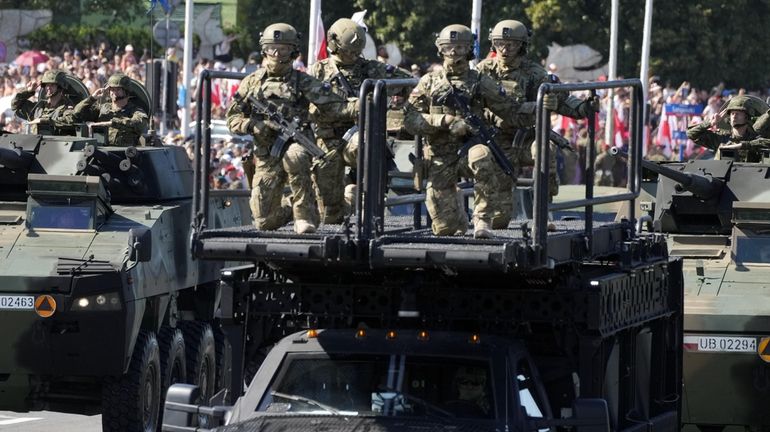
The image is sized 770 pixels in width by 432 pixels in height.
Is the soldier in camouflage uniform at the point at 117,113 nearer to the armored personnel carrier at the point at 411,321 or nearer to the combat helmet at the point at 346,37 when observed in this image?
the combat helmet at the point at 346,37

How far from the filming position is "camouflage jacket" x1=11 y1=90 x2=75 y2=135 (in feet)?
62.8

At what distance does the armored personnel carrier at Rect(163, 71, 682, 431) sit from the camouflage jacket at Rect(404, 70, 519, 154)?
28cm

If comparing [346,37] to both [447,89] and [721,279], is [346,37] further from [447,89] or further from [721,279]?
[721,279]

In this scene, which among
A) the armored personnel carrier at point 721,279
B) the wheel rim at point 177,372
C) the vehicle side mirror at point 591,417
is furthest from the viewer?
the wheel rim at point 177,372

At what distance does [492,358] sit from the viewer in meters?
10.0

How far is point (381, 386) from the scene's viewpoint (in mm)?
10117

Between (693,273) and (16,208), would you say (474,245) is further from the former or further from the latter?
(16,208)

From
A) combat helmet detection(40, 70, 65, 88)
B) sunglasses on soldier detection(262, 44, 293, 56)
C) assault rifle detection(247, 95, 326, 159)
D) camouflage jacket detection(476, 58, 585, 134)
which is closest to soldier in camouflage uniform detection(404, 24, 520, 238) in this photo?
camouflage jacket detection(476, 58, 585, 134)

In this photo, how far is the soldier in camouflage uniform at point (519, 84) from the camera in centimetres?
1178

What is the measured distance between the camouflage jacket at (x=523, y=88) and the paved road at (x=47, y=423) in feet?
23.9

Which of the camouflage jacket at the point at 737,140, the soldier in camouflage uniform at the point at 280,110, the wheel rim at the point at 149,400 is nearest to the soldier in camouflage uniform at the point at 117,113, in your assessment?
the wheel rim at the point at 149,400

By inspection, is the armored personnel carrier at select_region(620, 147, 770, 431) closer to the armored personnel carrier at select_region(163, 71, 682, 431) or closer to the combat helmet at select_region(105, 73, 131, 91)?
the armored personnel carrier at select_region(163, 71, 682, 431)

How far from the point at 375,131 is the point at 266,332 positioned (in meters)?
1.38

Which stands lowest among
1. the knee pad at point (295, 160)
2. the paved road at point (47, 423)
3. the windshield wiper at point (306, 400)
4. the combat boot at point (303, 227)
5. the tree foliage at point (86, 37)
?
the paved road at point (47, 423)
